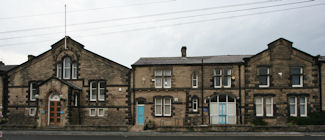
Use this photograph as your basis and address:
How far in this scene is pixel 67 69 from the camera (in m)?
22.1

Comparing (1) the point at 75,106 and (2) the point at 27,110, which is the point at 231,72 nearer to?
(1) the point at 75,106

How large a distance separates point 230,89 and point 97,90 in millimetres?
13821

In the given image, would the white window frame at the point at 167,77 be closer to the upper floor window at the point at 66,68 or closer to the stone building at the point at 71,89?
the stone building at the point at 71,89

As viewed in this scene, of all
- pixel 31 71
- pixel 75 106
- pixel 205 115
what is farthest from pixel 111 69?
pixel 205 115

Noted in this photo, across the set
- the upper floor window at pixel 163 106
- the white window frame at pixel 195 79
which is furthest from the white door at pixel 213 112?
the upper floor window at pixel 163 106

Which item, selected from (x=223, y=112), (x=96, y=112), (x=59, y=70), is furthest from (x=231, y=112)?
(x=59, y=70)

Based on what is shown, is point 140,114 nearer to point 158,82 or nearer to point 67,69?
point 158,82

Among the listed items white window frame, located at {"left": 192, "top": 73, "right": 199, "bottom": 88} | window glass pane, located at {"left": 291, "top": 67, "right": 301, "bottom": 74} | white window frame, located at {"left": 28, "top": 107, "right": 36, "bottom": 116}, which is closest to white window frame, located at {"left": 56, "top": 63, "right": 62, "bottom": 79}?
white window frame, located at {"left": 28, "top": 107, "right": 36, "bottom": 116}

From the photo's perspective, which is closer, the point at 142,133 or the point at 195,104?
the point at 142,133

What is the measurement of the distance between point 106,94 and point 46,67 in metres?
7.64

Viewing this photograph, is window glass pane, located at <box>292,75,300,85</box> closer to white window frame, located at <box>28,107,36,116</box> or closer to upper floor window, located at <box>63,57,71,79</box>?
upper floor window, located at <box>63,57,71,79</box>

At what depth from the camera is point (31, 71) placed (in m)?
22.3

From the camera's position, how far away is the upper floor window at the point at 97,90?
21.3m

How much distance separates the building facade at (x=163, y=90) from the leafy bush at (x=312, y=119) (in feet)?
2.31
